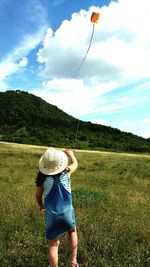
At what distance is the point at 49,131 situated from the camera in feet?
245

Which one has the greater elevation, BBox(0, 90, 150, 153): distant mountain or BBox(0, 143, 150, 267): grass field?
BBox(0, 90, 150, 153): distant mountain

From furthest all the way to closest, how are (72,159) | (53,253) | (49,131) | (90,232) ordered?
(49,131)
(90,232)
(72,159)
(53,253)

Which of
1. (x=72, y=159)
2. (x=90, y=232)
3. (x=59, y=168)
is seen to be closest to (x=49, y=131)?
(x=90, y=232)

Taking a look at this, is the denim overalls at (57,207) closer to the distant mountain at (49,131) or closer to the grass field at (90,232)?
the grass field at (90,232)

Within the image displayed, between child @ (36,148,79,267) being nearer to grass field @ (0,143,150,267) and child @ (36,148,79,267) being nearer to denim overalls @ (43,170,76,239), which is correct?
denim overalls @ (43,170,76,239)

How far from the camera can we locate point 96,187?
15.7 metres

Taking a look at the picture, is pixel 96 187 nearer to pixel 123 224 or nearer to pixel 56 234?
pixel 123 224

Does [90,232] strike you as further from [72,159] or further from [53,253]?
[72,159]

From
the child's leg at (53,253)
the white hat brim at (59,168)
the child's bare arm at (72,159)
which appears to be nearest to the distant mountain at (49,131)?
the child's bare arm at (72,159)

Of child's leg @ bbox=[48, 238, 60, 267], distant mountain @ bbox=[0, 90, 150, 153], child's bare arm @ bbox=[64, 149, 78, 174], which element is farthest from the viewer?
distant mountain @ bbox=[0, 90, 150, 153]

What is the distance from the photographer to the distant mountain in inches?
2638

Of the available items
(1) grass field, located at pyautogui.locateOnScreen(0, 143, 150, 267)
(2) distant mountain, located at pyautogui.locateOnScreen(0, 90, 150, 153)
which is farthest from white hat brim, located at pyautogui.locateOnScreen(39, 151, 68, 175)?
(2) distant mountain, located at pyautogui.locateOnScreen(0, 90, 150, 153)

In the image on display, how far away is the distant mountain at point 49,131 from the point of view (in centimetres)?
6700

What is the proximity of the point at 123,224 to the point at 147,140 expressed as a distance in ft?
225
